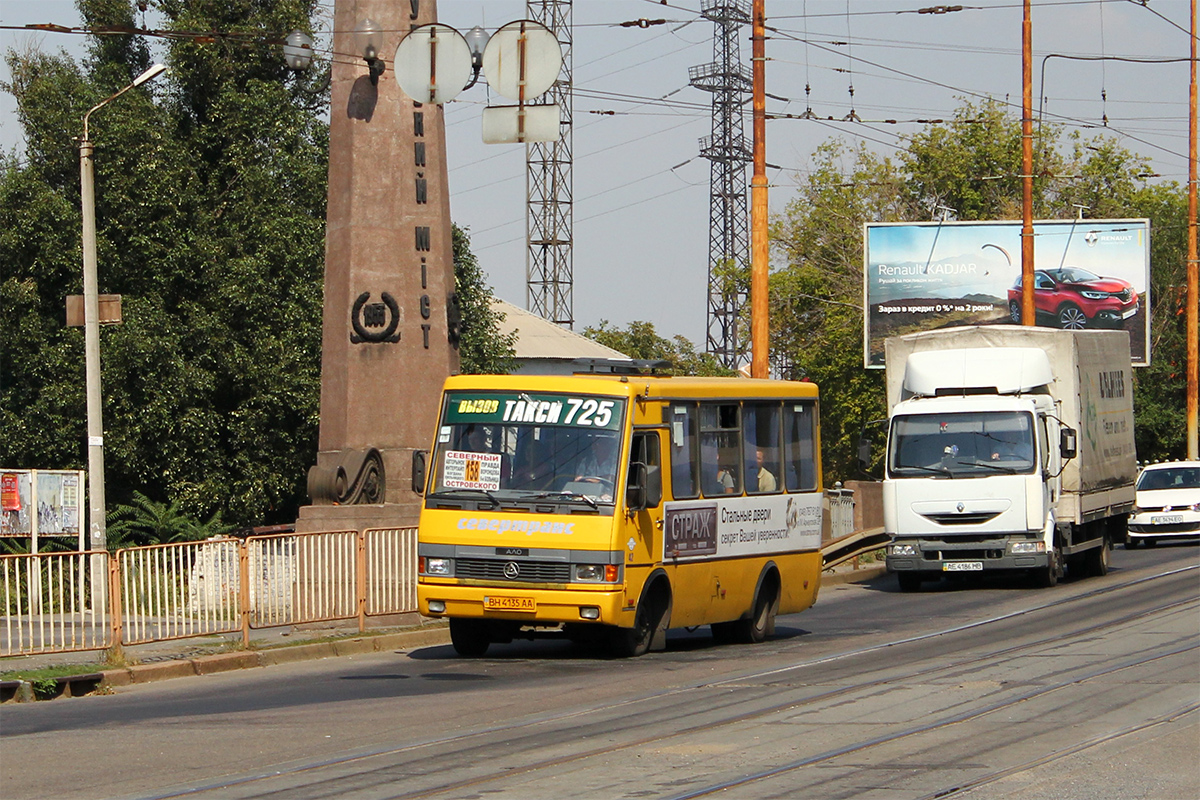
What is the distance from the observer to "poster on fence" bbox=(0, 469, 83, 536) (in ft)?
70.3

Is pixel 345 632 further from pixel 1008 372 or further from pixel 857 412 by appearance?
pixel 857 412

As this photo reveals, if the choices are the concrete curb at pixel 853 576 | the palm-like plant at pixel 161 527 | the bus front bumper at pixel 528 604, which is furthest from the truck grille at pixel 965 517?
the palm-like plant at pixel 161 527

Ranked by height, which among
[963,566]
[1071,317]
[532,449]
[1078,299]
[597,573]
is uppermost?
[1078,299]

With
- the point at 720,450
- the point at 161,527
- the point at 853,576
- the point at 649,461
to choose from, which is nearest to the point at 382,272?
the point at 720,450

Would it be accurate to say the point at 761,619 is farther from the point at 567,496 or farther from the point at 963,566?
the point at 963,566

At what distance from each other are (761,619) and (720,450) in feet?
6.89

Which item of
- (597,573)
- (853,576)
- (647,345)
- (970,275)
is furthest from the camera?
(647,345)

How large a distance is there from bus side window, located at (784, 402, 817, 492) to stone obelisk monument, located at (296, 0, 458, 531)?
5401mm

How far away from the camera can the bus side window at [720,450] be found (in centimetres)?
1652

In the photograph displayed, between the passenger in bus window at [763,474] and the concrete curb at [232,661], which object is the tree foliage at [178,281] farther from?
the passenger in bus window at [763,474]

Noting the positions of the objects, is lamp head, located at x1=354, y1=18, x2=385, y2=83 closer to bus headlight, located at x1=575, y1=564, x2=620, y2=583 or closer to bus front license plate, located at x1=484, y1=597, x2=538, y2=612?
bus front license plate, located at x1=484, y1=597, x2=538, y2=612

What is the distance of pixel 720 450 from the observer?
55.0 feet

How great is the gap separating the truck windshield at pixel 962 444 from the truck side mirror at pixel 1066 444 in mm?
472

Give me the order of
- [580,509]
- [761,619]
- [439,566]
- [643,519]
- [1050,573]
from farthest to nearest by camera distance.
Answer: [1050,573] < [761,619] < [439,566] < [643,519] < [580,509]
